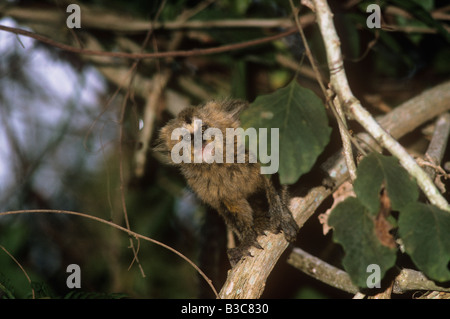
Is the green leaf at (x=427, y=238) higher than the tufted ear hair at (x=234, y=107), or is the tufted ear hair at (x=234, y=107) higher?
the tufted ear hair at (x=234, y=107)

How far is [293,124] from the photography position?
4.50 feet

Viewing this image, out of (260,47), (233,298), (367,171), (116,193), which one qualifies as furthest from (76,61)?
(367,171)

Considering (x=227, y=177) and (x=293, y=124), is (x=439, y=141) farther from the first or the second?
(x=293, y=124)

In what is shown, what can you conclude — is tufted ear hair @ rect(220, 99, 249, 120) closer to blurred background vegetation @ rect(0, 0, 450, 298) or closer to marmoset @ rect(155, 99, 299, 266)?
marmoset @ rect(155, 99, 299, 266)

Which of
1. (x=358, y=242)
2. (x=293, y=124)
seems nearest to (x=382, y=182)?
(x=358, y=242)

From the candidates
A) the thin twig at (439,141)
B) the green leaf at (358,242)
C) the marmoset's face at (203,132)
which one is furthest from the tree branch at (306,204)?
the green leaf at (358,242)

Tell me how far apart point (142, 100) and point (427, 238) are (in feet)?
10.9

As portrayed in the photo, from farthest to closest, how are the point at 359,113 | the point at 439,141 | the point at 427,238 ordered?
1. the point at 439,141
2. the point at 359,113
3. the point at 427,238

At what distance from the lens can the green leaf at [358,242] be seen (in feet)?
4.29

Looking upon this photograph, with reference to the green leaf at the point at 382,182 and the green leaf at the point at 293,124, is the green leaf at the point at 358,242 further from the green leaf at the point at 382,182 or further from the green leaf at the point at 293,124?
the green leaf at the point at 293,124

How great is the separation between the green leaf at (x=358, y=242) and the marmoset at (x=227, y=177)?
69 cm

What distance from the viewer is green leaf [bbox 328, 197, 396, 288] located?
1309mm

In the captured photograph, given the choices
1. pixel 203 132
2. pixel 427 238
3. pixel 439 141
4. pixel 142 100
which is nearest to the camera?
pixel 427 238

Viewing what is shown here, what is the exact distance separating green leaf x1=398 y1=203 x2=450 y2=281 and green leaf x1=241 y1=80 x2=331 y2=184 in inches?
13.7
